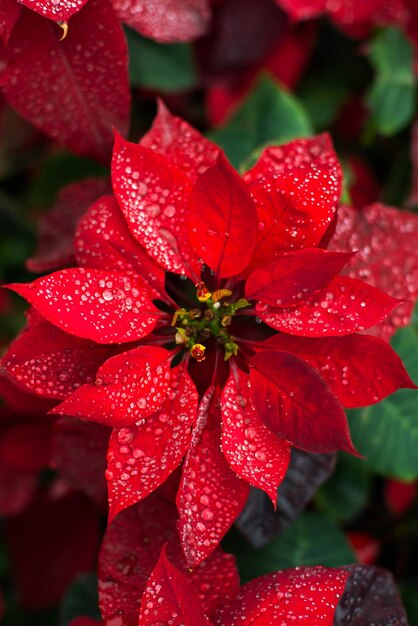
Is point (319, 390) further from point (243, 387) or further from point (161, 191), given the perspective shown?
point (161, 191)

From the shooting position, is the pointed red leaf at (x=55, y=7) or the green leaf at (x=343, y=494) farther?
the green leaf at (x=343, y=494)

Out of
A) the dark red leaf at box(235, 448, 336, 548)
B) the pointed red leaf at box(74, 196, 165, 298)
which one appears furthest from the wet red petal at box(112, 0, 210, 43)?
the dark red leaf at box(235, 448, 336, 548)

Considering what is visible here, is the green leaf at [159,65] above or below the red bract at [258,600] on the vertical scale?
above

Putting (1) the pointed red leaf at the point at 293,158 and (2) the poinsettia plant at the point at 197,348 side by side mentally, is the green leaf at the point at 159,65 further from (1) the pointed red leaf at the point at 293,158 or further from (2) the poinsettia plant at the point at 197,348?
(1) the pointed red leaf at the point at 293,158

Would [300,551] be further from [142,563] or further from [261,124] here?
[261,124]

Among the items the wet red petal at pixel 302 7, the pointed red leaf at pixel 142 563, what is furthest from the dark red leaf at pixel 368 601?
the wet red petal at pixel 302 7

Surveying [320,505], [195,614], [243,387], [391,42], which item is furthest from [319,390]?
[391,42]
